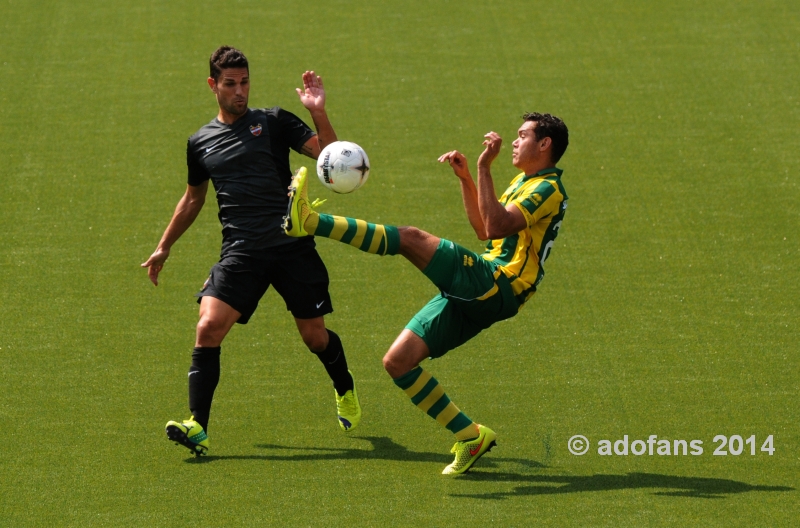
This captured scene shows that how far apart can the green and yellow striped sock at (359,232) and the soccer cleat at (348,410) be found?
130 cm

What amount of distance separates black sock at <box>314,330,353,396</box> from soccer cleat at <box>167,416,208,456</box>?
3.07ft

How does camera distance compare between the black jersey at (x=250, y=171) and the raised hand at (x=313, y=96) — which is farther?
the black jersey at (x=250, y=171)

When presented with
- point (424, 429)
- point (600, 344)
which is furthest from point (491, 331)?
point (424, 429)

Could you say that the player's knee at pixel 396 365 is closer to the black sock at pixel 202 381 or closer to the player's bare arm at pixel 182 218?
the black sock at pixel 202 381

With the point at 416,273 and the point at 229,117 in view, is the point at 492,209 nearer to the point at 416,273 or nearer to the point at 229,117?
the point at 229,117

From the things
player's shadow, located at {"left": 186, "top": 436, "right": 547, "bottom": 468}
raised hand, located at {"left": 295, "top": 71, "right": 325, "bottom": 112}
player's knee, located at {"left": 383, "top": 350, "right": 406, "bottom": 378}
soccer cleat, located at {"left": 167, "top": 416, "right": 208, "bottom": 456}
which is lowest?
player's shadow, located at {"left": 186, "top": 436, "right": 547, "bottom": 468}

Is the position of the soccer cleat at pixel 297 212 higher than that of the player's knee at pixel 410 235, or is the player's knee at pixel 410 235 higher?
the soccer cleat at pixel 297 212

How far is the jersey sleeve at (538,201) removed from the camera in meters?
6.25

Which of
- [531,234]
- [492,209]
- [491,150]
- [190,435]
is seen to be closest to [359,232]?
[492,209]

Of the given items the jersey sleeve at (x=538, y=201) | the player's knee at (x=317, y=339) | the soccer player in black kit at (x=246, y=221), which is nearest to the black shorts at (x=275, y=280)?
the soccer player in black kit at (x=246, y=221)

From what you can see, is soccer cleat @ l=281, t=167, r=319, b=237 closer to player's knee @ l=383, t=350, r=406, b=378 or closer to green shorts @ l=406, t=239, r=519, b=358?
green shorts @ l=406, t=239, r=519, b=358

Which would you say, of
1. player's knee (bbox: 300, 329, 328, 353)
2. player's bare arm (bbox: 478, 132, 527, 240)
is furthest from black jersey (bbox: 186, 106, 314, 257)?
player's bare arm (bbox: 478, 132, 527, 240)

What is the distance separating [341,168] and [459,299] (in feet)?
3.15

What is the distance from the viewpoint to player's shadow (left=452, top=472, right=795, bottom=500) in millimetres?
6031
